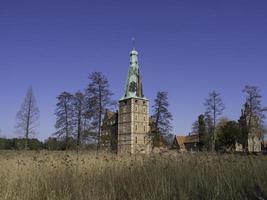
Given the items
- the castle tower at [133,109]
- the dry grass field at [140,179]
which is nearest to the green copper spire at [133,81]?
the castle tower at [133,109]

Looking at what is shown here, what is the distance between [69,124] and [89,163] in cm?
3968

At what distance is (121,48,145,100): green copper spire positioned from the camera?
87250 millimetres

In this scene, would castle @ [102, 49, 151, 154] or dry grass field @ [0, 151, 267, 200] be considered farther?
castle @ [102, 49, 151, 154]

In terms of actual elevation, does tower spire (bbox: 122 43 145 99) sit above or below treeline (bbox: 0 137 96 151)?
above

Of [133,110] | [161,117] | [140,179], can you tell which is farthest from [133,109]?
[140,179]

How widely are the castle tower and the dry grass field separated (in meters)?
77.6

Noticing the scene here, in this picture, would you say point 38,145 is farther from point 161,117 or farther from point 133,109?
point 133,109

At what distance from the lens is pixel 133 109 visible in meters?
87.9

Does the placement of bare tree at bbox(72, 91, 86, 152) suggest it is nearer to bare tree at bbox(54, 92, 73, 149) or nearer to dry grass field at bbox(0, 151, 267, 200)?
bare tree at bbox(54, 92, 73, 149)

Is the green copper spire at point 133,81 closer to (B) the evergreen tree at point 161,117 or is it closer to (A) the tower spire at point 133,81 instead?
(A) the tower spire at point 133,81

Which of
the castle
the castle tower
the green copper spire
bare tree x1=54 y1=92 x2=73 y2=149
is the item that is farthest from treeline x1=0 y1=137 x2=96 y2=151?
the green copper spire

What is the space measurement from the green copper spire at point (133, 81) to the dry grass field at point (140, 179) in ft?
261

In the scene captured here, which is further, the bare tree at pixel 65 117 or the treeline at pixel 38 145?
the bare tree at pixel 65 117

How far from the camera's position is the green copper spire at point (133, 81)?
3435 inches
